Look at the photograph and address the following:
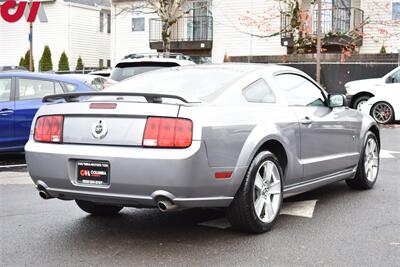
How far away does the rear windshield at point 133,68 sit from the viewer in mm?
12250

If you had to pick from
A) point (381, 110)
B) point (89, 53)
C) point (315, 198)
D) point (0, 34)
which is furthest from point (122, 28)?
point (315, 198)

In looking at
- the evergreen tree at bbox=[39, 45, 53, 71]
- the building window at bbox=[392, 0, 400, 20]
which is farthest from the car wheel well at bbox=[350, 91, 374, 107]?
the evergreen tree at bbox=[39, 45, 53, 71]

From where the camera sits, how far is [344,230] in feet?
18.3

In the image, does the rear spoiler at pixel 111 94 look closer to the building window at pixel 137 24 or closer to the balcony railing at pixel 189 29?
the balcony railing at pixel 189 29

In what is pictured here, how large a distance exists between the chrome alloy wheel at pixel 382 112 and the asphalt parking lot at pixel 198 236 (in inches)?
380

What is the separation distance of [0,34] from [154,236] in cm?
3814

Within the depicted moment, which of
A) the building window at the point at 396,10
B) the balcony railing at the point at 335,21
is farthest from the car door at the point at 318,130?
the building window at the point at 396,10

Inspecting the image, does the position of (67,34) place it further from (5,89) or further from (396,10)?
(5,89)

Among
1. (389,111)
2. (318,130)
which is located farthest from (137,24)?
(318,130)

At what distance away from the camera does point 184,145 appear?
4.76 meters

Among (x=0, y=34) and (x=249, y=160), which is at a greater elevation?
(x=0, y=34)

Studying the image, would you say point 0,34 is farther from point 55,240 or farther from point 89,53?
point 55,240

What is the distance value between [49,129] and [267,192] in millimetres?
1951

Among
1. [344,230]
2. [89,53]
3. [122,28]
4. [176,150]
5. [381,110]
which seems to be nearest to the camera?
[176,150]
